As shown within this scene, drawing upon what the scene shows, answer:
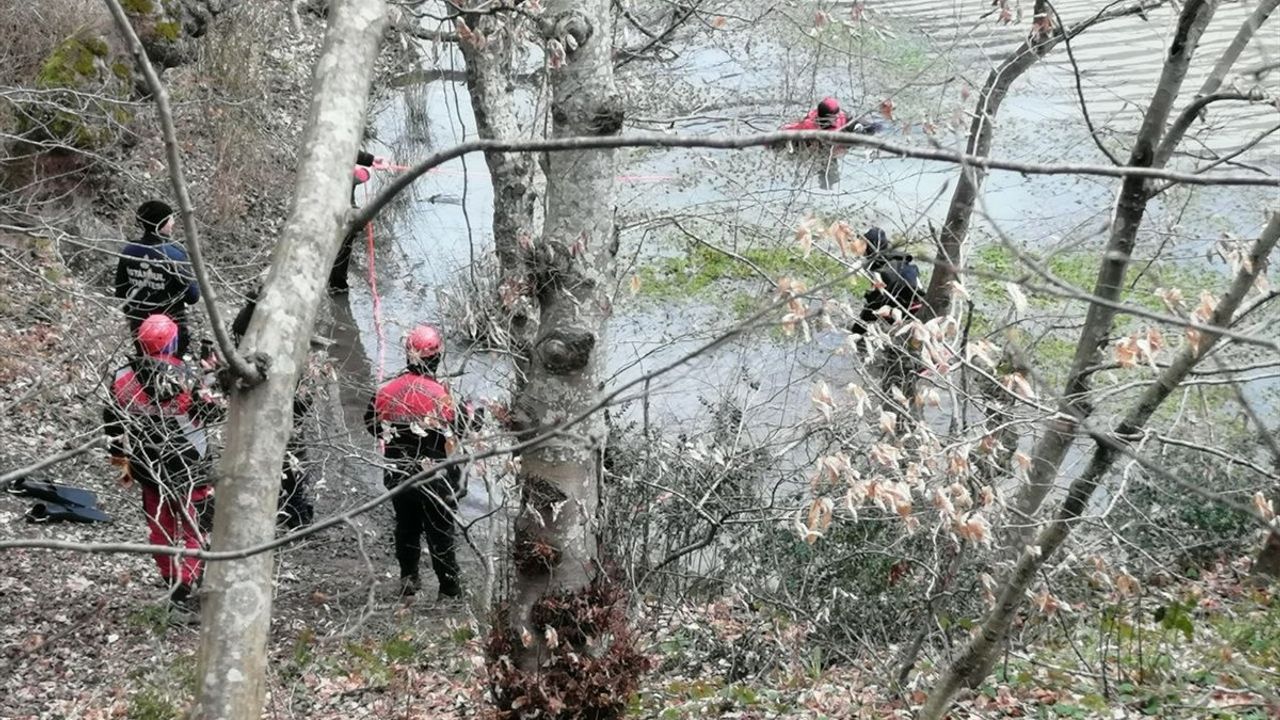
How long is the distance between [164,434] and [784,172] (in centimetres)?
903

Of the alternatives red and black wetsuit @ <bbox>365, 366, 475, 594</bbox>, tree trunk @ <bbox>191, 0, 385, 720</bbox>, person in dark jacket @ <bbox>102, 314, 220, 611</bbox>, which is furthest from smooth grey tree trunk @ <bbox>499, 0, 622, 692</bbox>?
tree trunk @ <bbox>191, 0, 385, 720</bbox>

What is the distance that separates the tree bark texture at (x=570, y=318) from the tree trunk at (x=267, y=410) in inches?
122

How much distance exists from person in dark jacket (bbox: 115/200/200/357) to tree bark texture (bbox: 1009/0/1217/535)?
5.22 metres

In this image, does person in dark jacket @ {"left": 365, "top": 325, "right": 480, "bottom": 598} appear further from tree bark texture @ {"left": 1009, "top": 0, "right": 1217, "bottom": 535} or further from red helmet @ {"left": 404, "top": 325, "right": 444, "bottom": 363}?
tree bark texture @ {"left": 1009, "top": 0, "right": 1217, "bottom": 535}

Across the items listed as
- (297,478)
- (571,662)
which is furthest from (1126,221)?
(297,478)

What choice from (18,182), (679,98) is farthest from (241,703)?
(679,98)

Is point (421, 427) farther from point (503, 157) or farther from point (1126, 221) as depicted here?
point (1126, 221)

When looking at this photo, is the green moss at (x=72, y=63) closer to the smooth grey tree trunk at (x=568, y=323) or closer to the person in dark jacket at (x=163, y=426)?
the person in dark jacket at (x=163, y=426)

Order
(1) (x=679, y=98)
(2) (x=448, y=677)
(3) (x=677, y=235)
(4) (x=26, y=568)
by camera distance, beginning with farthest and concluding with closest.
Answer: (1) (x=679, y=98)
(3) (x=677, y=235)
(4) (x=26, y=568)
(2) (x=448, y=677)

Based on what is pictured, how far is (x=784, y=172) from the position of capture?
14188mm

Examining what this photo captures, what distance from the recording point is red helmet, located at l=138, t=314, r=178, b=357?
266 inches

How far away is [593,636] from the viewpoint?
6.07 metres

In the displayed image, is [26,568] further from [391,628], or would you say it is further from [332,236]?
[332,236]

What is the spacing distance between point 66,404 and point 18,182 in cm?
306
